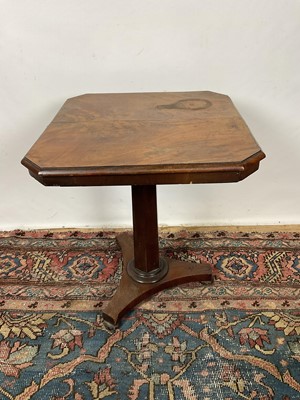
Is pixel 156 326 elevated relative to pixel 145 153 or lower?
lower

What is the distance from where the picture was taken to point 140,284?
1576 mm

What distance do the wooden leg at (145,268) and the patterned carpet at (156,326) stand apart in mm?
55

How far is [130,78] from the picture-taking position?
1.64 m

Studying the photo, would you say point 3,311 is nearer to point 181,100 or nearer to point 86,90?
point 86,90

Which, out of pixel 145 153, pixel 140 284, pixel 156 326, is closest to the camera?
pixel 145 153

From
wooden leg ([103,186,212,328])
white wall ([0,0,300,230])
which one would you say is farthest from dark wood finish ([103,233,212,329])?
white wall ([0,0,300,230])

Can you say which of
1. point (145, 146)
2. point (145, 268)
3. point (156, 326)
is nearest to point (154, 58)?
point (145, 146)

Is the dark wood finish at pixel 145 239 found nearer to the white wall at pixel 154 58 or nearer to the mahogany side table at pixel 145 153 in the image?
the mahogany side table at pixel 145 153

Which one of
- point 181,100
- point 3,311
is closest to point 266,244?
point 181,100

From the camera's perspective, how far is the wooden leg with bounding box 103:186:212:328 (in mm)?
1429

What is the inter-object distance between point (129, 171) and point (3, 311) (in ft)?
3.15

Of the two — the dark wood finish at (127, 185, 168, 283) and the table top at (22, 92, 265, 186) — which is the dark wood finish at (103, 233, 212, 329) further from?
the table top at (22, 92, 265, 186)

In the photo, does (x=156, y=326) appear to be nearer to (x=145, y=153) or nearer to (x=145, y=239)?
(x=145, y=239)

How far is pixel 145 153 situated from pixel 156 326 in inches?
29.5
